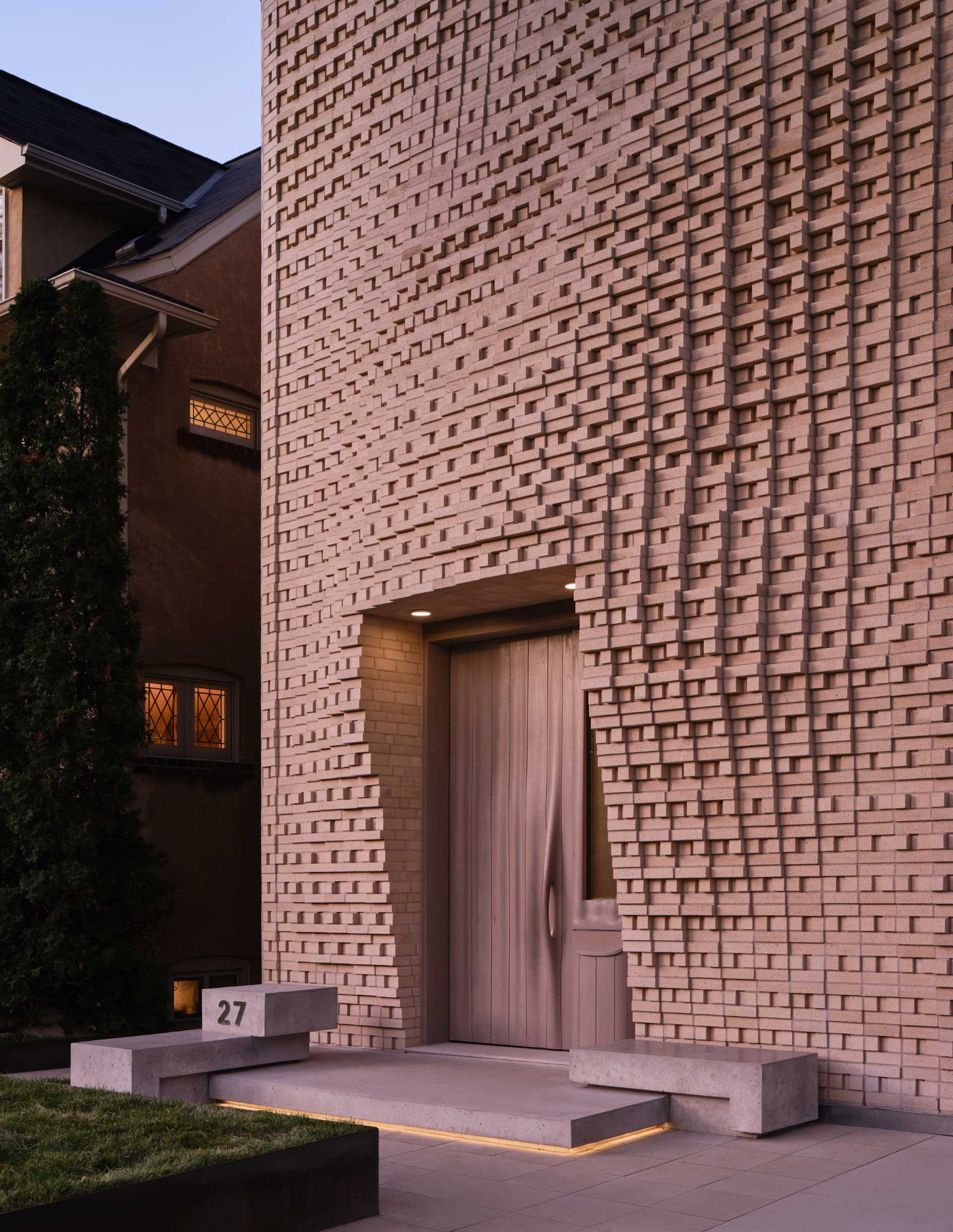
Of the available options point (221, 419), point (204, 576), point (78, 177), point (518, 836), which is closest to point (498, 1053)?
point (518, 836)

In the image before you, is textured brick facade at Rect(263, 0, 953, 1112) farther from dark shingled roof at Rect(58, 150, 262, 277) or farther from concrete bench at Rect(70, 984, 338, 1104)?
dark shingled roof at Rect(58, 150, 262, 277)

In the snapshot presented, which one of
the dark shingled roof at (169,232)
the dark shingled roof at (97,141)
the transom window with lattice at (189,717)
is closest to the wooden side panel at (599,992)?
the transom window with lattice at (189,717)

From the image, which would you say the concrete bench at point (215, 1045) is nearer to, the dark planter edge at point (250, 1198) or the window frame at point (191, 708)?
the dark planter edge at point (250, 1198)

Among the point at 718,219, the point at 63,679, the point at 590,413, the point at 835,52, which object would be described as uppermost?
the point at 835,52

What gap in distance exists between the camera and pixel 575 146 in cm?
909

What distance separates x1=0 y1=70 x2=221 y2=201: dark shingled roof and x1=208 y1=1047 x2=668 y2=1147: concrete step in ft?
33.5

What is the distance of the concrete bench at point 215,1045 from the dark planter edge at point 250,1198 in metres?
2.64

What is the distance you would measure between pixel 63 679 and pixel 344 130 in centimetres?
511

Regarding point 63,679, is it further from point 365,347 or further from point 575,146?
point 575,146

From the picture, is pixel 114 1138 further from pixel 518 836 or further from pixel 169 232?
pixel 169 232

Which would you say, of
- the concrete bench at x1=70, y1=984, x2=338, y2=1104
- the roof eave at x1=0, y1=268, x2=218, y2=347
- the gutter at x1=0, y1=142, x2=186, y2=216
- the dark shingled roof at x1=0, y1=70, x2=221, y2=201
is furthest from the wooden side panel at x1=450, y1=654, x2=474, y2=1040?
the dark shingled roof at x1=0, y1=70, x2=221, y2=201

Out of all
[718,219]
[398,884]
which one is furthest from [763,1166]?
[718,219]

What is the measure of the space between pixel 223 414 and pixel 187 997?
20.9ft

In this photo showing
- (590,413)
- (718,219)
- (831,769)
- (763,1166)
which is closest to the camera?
(763,1166)
